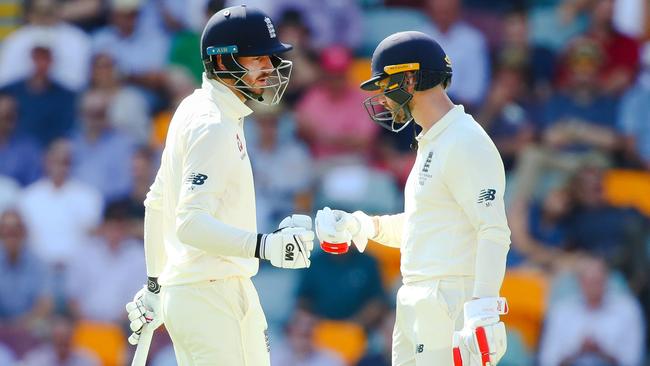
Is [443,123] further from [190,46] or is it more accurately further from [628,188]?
[190,46]

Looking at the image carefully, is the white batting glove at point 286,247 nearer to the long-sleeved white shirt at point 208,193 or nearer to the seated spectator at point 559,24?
the long-sleeved white shirt at point 208,193

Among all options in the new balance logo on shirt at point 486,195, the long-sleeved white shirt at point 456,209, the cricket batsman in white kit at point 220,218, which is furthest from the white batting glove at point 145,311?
the new balance logo on shirt at point 486,195

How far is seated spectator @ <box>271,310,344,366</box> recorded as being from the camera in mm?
9930

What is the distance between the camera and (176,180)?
6184 mm

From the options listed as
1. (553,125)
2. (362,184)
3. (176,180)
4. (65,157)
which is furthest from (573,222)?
(176,180)

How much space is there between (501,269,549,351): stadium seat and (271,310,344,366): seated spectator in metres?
1.25

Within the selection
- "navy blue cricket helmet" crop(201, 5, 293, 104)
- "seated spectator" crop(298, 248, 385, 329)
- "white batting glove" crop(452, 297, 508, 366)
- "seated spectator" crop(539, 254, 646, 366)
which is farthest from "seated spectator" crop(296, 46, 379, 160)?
"white batting glove" crop(452, 297, 508, 366)

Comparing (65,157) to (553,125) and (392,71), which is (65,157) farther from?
(392,71)

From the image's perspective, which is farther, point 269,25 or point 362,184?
point 362,184

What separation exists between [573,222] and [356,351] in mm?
1799

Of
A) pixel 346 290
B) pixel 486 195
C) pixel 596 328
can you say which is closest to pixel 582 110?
pixel 596 328

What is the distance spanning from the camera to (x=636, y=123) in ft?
34.4

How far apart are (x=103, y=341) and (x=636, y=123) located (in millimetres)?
4240

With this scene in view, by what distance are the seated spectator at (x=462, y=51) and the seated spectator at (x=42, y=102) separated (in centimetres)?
Answer: 303
